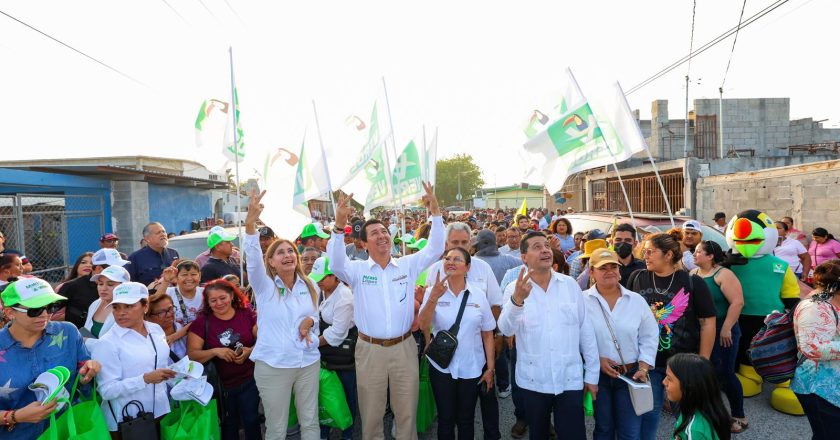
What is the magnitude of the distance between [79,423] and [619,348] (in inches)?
132


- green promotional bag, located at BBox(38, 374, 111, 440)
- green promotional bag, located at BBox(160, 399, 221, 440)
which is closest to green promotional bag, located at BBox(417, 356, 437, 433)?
green promotional bag, located at BBox(160, 399, 221, 440)

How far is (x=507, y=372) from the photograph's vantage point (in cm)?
506

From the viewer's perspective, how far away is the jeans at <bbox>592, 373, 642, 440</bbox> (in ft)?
10.5

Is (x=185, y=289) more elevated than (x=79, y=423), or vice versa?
(x=185, y=289)

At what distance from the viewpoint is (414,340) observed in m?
3.71

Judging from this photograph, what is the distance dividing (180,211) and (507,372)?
528 inches

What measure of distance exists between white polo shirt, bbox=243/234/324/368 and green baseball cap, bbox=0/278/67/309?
3.74ft

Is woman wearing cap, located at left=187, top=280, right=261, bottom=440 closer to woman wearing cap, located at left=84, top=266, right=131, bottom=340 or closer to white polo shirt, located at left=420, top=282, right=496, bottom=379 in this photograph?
woman wearing cap, located at left=84, top=266, right=131, bottom=340

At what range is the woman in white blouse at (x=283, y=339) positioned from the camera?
351 centimetres

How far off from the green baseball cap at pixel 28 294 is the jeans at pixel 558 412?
9.62ft

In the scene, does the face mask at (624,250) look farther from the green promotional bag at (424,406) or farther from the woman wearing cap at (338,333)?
the woman wearing cap at (338,333)

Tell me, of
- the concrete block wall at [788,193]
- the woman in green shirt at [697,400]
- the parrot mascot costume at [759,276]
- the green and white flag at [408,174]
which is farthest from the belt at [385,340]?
the concrete block wall at [788,193]

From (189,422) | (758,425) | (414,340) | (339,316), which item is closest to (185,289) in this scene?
(189,422)

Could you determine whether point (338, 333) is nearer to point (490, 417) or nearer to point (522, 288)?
point (490, 417)
